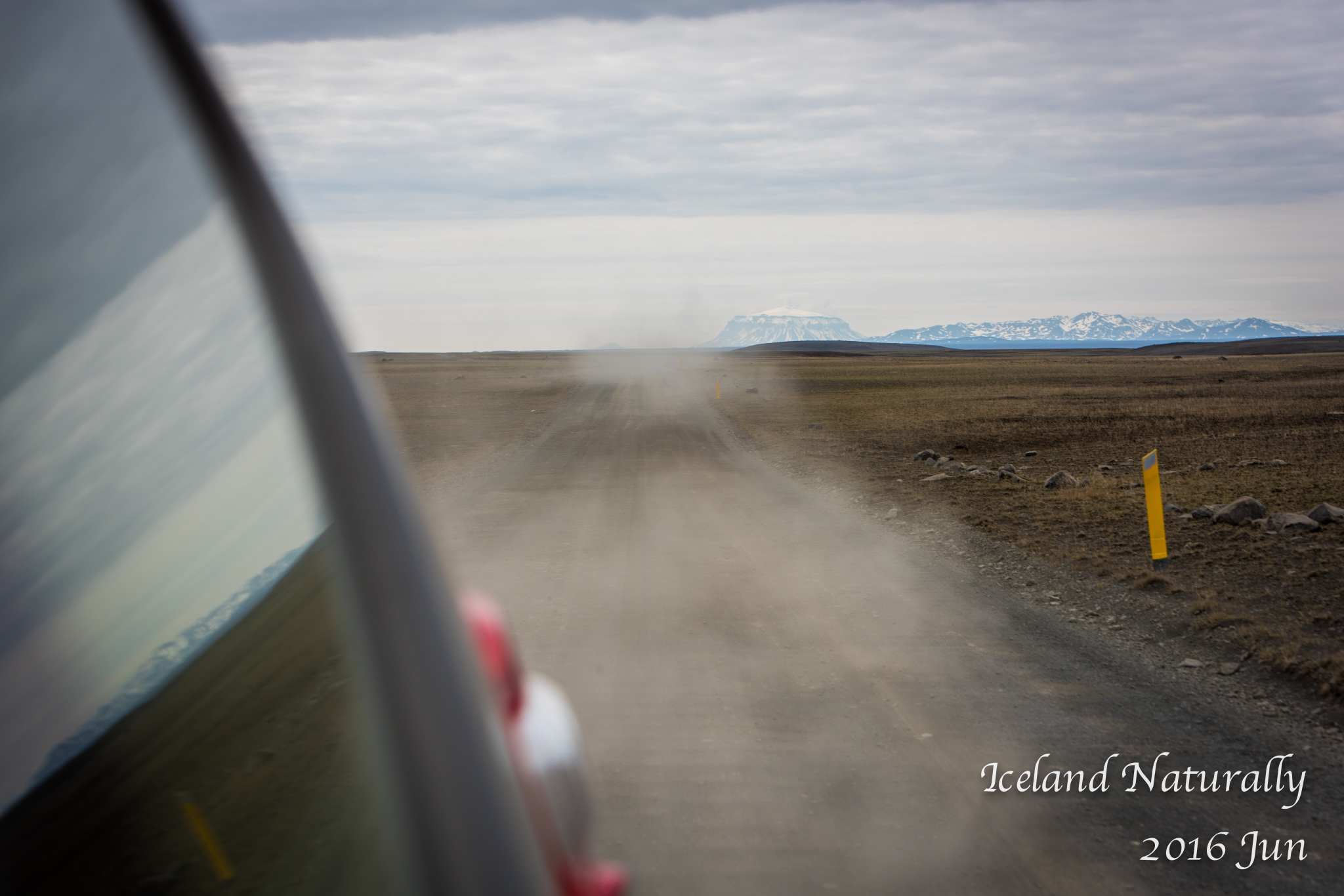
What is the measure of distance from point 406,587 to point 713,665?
526cm

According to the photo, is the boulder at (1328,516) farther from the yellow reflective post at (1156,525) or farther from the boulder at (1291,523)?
the yellow reflective post at (1156,525)

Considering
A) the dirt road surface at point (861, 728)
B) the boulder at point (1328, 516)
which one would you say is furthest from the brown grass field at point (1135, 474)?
the dirt road surface at point (861, 728)

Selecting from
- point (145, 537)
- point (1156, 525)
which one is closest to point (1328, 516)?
point (1156, 525)

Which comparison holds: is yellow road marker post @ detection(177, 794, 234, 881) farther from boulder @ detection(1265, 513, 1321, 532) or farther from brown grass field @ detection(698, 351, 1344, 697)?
boulder @ detection(1265, 513, 1321, 532)

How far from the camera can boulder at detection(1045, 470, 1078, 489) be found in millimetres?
13273

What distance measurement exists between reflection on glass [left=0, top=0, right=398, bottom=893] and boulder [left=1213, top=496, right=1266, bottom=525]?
36.3 feet

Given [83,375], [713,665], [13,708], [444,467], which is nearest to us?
[13,708]

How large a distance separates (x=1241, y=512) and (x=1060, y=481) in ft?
12.0

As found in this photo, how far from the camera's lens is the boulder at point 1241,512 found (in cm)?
971

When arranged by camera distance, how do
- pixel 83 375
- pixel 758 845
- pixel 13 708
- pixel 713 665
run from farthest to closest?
pixel 713 665 → pixel 758 845 → pixel 83 375 → pixel 13 708

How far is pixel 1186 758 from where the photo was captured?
4.53 metres

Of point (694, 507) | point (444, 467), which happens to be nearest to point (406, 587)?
point (694, 507)

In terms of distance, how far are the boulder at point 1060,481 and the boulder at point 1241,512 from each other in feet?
11.1

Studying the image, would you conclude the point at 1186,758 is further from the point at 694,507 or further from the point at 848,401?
the point at 848,401
